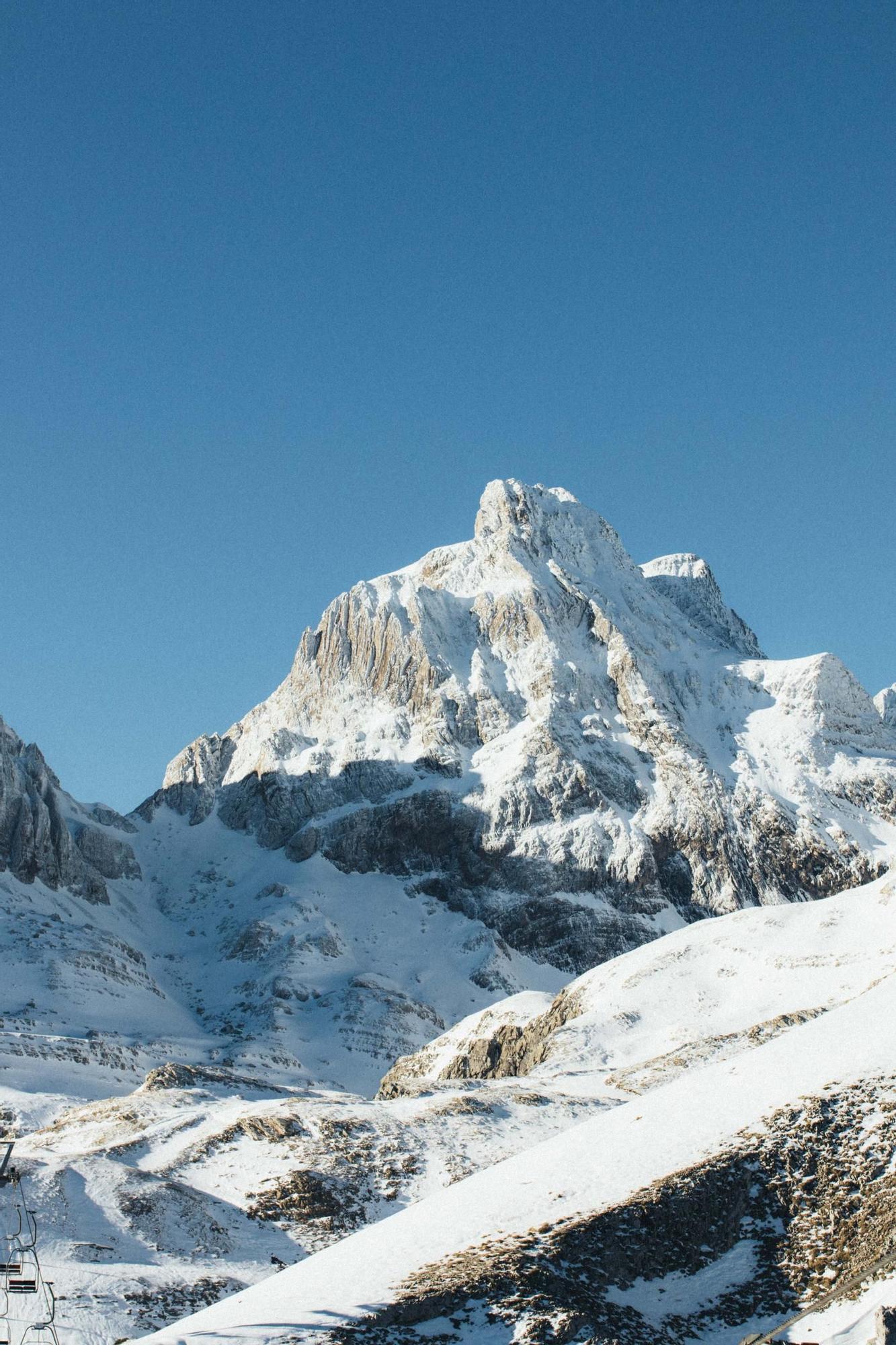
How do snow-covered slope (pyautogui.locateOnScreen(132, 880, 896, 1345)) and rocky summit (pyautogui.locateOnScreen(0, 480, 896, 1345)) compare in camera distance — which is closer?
snow-covered slope (pyautogui.locateOnScreen(132, 880, 896, 1345))

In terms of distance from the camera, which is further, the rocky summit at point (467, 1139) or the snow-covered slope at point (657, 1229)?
the rocky summit at point (467, 1139)

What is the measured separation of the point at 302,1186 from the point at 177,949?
142578 mm

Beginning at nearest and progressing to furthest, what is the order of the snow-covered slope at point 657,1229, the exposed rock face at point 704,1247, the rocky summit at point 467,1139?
the exposed rock face at point 704,1247
the snow-covered slope at point 657,1229
the rocky summit at point 467,1139

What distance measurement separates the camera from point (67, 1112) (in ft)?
297

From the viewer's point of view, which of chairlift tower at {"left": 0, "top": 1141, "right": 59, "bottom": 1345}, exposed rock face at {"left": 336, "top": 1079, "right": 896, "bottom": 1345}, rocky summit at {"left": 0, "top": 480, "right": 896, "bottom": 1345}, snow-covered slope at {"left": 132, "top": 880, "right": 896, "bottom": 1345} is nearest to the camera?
exposed rock face at {"left": 336, "top": 1079, "right": 896, "bottom": 1345}

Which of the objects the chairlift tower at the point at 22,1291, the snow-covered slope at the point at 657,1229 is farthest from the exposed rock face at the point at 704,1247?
the chairlift tower at the point at 22,1291

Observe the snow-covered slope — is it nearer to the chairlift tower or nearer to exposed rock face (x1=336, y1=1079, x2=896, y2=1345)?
exposed rock face (x1=336, y1=1079, x2=896, y2=1345)

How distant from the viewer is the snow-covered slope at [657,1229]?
94.0 ft

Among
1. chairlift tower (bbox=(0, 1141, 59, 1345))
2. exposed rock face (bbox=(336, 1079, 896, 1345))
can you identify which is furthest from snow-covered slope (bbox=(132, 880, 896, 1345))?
chairlift tower (bbox=(0, 1141, 59, 1345))

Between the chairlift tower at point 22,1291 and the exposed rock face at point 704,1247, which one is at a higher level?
the chairlift tower at point 22,1291

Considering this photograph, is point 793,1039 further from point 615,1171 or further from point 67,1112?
point 67,1112

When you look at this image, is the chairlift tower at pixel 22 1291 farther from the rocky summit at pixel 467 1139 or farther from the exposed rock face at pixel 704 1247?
the exposed rock face at pixel 704 1247

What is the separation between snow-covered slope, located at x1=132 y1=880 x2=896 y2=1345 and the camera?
1128 inches

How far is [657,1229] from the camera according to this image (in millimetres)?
32156
